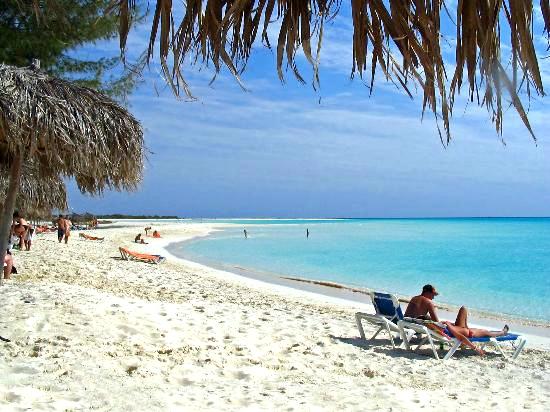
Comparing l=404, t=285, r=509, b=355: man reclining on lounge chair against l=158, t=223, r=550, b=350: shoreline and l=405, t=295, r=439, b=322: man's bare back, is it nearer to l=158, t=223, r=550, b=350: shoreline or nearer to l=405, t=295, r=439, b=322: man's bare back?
l=405, t=295, r=439, b=322: man's bare back

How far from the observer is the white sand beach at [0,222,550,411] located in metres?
3.88

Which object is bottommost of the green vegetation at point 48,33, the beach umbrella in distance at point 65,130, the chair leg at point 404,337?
the chair leg at point 404,337

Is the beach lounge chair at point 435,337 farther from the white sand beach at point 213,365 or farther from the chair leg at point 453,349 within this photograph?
the white sand beach at point 213,365

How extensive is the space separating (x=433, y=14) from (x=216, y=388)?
347 centimetres

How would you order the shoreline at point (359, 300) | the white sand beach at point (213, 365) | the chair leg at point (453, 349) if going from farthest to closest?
the shoreline at point (359, 300) → the chair leg at point (453, 349) → the white sand beach at point (213, 365)

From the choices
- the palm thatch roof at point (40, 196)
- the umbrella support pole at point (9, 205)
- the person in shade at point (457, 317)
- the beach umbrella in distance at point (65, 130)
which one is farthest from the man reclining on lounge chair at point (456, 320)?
the palm thatch roof at point (40, 196)

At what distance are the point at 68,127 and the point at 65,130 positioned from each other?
59 mm

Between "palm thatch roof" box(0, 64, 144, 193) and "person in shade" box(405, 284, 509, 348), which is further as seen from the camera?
"person in shade" box(405, 284, 509, 348)

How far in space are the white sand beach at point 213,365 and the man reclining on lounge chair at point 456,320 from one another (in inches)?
9.3

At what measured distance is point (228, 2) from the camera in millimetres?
1593

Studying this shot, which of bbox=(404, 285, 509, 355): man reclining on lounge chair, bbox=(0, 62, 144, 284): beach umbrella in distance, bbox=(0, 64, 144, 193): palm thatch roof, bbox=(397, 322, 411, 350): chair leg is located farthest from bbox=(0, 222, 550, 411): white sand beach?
bbox=(0, 64, 144, 193): palm thatch roof

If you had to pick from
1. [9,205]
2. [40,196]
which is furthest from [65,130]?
[40,196]

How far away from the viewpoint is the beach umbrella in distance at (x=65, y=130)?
467 centimetres

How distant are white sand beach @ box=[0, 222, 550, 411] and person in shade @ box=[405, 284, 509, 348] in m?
0.25
